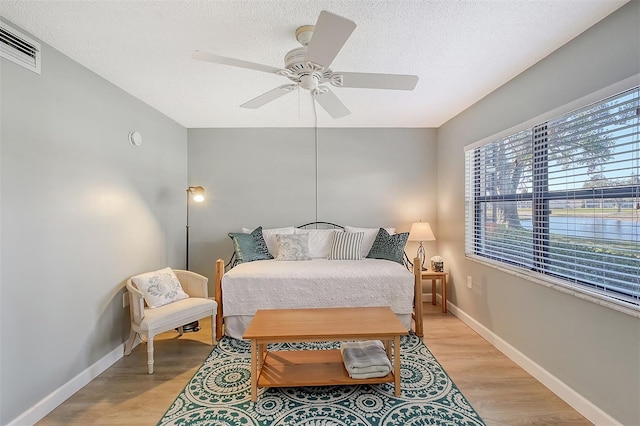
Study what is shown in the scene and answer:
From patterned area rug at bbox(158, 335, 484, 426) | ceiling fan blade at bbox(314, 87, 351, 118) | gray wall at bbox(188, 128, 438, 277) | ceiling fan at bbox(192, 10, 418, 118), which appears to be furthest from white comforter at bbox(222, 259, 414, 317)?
ceiling fan at bbox(192, 10, 418, 118)

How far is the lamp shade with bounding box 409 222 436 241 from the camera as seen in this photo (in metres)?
4.06

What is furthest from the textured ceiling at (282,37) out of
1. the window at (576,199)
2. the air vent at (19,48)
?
the window at (576,199)

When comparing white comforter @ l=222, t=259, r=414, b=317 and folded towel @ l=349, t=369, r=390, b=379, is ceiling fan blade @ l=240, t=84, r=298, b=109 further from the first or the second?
folded towel @ l=349, t=369, r=390, b=379

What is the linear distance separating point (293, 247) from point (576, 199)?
8.99 ft

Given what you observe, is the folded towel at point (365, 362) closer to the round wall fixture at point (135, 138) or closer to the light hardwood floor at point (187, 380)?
the light hardwood floor at point (187, 380)


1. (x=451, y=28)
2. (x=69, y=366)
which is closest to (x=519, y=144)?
(x=451, y=28)

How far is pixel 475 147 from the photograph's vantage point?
3375 mm

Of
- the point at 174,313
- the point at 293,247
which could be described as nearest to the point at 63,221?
the point at 174,313

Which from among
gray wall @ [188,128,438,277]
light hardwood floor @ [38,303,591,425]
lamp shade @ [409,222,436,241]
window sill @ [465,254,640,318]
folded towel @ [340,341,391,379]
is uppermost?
gray wall @ [188,128,438,277]

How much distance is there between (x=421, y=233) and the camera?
409 centimetres

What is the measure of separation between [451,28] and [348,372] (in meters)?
2.40

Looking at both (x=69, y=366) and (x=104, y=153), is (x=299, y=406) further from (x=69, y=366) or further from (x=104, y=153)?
(x=104, y=153)

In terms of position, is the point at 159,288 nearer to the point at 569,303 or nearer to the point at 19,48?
the point at 19,48

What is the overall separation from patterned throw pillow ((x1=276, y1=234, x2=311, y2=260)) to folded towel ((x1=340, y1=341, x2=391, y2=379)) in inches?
61.6
